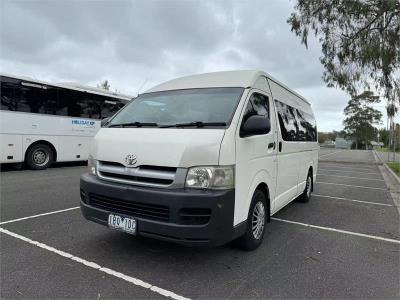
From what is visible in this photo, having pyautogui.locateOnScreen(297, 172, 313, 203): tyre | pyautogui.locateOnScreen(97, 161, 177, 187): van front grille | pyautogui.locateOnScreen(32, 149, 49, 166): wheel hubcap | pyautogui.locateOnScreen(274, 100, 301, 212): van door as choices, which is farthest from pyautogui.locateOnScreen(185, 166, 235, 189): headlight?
pyautogui.locateOnScreen(32, 149, 49, 166): wheel hubcap

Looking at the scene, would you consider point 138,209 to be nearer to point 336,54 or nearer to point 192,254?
point 192,254

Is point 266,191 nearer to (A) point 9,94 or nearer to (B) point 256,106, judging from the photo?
(B) point 256,106

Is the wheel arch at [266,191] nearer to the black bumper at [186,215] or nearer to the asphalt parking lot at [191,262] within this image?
the asphalt parking lot at [191,262]

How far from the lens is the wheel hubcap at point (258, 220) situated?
13.6 feet

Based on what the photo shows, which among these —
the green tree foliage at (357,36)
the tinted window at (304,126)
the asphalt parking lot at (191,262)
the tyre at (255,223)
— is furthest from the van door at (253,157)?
the green tree foliage at (357,36)

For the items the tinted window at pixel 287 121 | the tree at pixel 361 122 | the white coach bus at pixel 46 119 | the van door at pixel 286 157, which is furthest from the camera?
the tree at pixel 361 122

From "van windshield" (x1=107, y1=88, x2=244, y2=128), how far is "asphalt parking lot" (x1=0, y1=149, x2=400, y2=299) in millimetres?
1615

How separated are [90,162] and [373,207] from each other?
252 inches

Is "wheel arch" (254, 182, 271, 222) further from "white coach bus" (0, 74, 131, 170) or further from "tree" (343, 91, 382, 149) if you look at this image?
"tree" (343, 91, 382, 149)

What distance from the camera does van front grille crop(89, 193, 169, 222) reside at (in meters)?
3.34

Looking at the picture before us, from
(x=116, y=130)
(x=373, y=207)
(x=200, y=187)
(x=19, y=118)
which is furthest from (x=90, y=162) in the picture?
(x=19, y=118)

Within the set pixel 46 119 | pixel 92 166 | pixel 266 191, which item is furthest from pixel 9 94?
pixel 266 191

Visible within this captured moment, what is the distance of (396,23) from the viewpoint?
11844 mm

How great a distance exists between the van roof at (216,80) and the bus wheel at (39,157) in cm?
853
